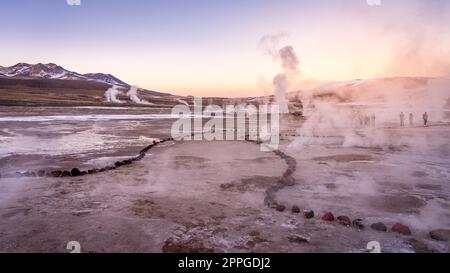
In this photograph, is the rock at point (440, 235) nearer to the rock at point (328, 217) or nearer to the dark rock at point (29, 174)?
the rock at point (328, 217)

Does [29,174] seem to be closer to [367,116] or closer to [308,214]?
[308,214]

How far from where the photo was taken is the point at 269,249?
5.29 m

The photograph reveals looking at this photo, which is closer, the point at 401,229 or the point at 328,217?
the point at 401,229

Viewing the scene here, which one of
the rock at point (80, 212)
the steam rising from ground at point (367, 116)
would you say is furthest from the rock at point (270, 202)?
the steam rising from ground at point (367, 116)

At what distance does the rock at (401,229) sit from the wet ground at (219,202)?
103mm

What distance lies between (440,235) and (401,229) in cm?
54

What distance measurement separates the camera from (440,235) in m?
5.61

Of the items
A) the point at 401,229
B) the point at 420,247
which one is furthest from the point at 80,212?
the point at 420,247

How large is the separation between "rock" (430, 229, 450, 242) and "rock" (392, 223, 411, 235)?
332 millimetres
